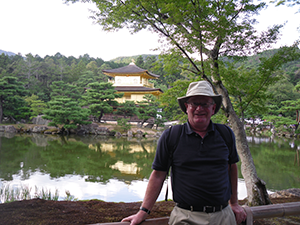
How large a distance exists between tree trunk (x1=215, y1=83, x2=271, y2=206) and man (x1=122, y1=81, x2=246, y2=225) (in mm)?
1947

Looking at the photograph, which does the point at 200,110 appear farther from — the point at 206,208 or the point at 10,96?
the point at 10,96

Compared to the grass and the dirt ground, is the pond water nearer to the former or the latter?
the grass

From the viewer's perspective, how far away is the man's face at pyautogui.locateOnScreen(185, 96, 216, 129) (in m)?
1.21

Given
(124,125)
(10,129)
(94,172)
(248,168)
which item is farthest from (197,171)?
(10,129)

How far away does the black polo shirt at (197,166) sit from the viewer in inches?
44.4

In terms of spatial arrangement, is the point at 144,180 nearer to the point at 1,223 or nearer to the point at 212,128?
the point at 1,223

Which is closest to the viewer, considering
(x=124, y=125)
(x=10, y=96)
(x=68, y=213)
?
(x=68, y=213)

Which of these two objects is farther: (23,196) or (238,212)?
(23,196)

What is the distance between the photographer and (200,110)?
123 centimetres

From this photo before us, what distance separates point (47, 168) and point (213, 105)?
19.2ft

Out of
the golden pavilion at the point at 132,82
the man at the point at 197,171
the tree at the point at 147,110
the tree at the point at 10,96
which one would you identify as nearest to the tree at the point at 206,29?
the man at the point at 197,171

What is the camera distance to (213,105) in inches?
51.8

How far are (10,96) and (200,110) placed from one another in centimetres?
1697

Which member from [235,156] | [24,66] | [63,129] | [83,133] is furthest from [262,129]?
[24,66]
